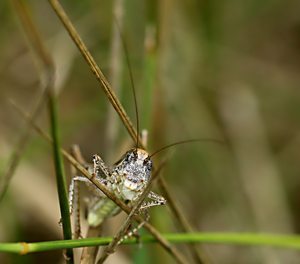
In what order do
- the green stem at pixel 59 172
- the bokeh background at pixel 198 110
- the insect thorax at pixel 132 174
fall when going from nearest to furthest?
1. the green stem at pixel 59 172
2. the insect thorax at pixel 132 174
3. the bokeh background at pixel 198 110

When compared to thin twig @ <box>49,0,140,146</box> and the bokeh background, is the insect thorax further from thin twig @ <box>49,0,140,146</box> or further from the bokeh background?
the bokeh background

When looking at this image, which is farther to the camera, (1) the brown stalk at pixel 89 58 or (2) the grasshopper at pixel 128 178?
(2) the grasshopper at pixel 128 178

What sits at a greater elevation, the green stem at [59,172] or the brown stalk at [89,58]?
the brown stalk at [89,58]

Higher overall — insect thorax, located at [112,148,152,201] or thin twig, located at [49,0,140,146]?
insect thorax, located at [112,148,152,201]

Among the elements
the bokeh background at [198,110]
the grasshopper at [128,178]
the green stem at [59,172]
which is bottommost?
the green stem at [59,172]

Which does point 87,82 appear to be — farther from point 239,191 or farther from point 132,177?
point 132,177

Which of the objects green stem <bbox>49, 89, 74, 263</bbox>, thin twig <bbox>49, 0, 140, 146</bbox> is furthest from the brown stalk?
green stem <bbox>49, 89, 74, 263</bbox>

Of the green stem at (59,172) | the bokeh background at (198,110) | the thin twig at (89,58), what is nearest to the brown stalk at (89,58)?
the thin twig at (89,58)

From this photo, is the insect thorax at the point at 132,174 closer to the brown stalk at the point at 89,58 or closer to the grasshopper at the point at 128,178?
the grasshopper at the point at 128,178
